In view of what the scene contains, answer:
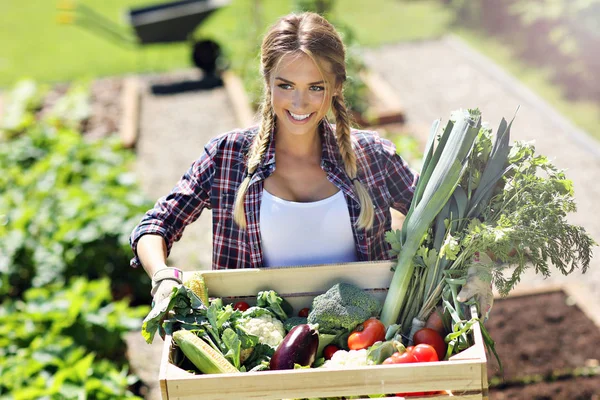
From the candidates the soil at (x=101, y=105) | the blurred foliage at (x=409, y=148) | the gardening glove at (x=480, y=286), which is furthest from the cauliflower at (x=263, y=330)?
the soil at (x=101, y=105)

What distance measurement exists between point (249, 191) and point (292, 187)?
6.1 inches

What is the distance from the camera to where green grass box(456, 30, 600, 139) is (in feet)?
26.0

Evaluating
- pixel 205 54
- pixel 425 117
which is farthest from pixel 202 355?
pixel 205 54

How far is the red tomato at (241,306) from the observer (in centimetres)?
252

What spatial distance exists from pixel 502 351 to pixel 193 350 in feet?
9.14

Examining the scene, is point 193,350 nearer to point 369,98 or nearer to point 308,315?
point 308,315

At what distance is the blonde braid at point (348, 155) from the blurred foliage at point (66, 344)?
1597 mm

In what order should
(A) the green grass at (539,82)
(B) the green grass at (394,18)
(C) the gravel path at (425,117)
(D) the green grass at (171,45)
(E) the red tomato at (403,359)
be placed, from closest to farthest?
(E) the red tomato at (403,359) < (C) the gravel path at (425,117) < (A) the green grass at (539,82) < (D) the green grass at (171,45) < (B) the green grass at (394,18)

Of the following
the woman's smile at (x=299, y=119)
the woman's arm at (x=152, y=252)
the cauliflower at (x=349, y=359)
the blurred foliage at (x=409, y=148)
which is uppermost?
the woman's smile at (x=299, y=119)

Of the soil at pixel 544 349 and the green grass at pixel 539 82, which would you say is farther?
the green grass at pixel 539 82

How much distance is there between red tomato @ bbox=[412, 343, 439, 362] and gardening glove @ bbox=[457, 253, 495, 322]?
0.67ft

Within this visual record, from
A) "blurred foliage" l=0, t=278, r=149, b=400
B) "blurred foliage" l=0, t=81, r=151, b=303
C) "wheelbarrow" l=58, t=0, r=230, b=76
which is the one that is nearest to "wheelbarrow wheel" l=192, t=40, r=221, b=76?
"wheelbarrow" l=58, t=0, r=230, b=76

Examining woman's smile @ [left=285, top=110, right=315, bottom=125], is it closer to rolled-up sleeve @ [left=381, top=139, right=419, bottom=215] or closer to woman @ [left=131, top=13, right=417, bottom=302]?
woman @ [left=131, top=13, right=417, bottom=302]

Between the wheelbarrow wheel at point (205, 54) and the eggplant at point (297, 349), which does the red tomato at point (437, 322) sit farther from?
the wheelbarrow wheel at point (205, 54)
